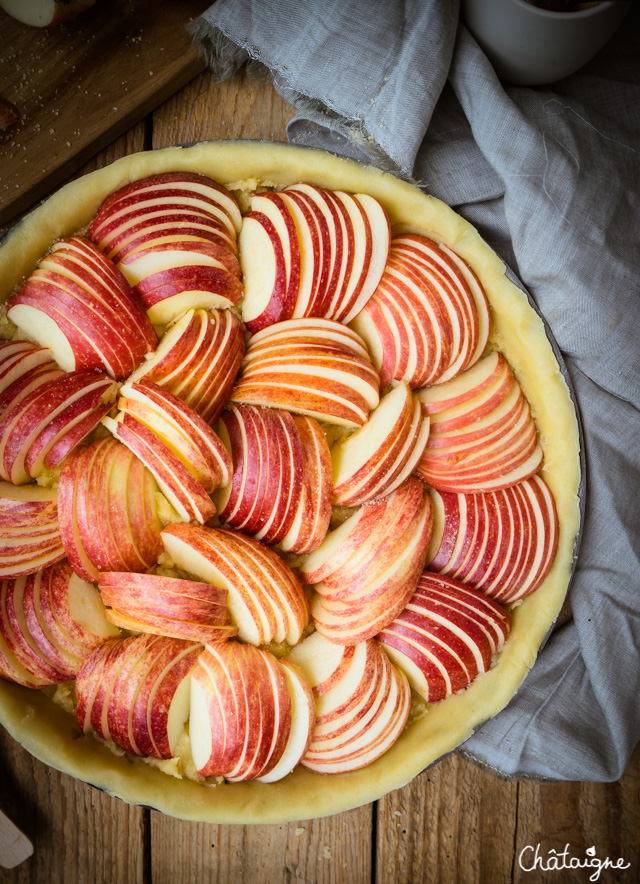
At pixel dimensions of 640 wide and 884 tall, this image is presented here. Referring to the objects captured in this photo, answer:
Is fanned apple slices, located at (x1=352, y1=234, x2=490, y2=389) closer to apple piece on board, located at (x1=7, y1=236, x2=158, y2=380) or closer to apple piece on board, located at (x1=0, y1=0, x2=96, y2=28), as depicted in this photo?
apple piece on board, located at (x1=7, y1=236, x2=158, y2=380)

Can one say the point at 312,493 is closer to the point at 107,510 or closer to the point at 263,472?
the point at 263,472

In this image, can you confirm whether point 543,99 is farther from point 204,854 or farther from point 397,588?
point 204,854

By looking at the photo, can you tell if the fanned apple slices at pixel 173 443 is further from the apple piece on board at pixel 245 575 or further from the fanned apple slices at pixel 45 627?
the fanned apple slices at pixel 45 627

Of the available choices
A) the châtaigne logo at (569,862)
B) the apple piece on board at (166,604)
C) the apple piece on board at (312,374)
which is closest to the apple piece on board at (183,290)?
the apple piece on board at (312,374)

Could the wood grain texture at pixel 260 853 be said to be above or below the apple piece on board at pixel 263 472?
below

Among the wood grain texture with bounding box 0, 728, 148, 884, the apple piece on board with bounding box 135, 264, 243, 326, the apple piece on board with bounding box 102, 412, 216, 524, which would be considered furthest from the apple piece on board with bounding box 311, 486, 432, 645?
the wood grain texture with bounding box 0, 728, 148, 884

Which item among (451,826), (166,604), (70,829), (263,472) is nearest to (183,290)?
(263,472)
